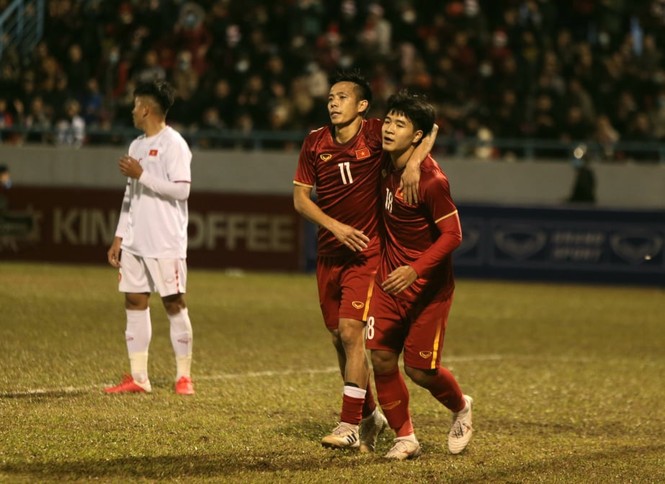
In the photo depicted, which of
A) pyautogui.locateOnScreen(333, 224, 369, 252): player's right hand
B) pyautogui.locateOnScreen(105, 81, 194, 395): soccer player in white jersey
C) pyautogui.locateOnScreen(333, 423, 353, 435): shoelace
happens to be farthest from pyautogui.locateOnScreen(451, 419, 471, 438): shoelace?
pyautogui.locateOnScreen(105, 81, 194, 395): soccer player in white jersey

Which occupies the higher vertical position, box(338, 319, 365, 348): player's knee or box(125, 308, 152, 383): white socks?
box(338, 319, 365, 348): player's knee

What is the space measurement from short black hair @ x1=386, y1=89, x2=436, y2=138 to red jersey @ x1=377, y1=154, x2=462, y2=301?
207 mm

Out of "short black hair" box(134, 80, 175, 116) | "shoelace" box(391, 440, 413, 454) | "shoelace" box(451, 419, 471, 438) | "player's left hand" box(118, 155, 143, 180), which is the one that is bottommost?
"shoelace" box(391, 440, 413, 454)

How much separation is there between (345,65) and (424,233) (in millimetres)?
16509

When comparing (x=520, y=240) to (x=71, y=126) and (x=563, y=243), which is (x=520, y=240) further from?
(x=71, y=126)

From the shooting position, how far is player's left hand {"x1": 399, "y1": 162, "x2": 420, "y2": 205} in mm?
6996

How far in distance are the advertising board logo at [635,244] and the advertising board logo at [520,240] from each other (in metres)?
1.21

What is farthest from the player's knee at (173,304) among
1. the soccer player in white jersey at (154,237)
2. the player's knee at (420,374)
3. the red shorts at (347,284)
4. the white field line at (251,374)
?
the player's knee at (420,374)

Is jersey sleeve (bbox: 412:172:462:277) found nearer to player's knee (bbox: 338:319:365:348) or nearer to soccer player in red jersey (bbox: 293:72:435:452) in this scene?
soccer player in red jersey (bbox: 293:72:435:452)

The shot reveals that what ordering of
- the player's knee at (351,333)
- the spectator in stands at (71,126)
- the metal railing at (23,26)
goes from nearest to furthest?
1. the player's knee at (351,333)
2. the spectator in stands at (71,126)
3. the metal railing at (23,26)

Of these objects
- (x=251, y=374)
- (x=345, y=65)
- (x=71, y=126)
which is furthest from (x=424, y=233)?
(x=71, y=126)

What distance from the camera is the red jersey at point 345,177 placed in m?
7.61

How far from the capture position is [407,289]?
7156mm

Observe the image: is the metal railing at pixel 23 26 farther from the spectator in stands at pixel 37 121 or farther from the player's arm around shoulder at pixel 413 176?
the player's arm around shoulder at pixel 413 176
